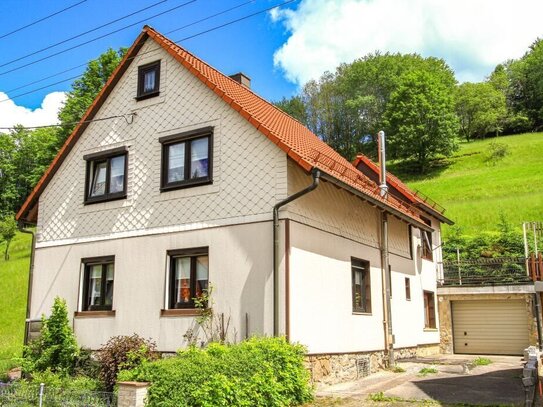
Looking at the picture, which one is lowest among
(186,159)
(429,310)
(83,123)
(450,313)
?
(450,313)

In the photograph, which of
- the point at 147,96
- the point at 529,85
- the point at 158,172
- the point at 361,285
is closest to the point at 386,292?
the point at 361,285

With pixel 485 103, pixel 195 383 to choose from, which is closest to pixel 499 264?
pixel 195 383

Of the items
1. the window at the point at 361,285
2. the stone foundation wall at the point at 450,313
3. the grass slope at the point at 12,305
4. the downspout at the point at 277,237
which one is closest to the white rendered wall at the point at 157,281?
the downspout at the point at 277,237

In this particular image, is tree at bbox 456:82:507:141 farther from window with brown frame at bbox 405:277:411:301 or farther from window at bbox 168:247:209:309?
window at bbox 168:247:209:309

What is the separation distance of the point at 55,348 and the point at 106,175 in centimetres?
483

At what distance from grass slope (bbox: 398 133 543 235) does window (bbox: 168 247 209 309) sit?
2625 centimetres

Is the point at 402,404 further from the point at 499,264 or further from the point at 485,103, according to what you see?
the point at 485,103

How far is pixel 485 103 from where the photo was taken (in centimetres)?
7700

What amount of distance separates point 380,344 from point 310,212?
17.2 feet

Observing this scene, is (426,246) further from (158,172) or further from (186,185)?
(158,172)

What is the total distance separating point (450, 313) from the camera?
23.2m

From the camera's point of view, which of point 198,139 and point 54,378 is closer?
point 54,378

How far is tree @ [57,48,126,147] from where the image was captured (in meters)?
46.8

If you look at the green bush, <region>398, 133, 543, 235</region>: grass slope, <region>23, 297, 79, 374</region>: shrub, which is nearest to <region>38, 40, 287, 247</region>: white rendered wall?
<region>23, 297, 79, 374</region>: shrub
